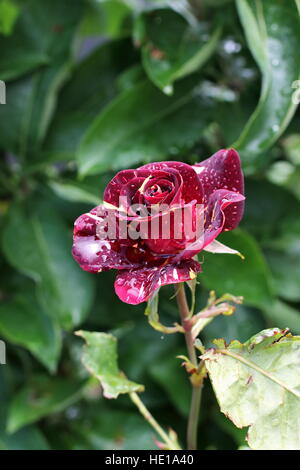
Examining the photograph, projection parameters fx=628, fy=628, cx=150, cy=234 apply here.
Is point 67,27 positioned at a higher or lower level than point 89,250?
higher

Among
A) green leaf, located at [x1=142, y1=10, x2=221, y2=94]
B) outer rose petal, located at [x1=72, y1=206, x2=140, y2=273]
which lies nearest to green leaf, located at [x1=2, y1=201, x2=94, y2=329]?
green leaf, located at [x1=142, y1=10, x2=221, y2=94]

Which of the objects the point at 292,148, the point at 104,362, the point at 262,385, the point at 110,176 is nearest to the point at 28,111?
the point at 110,176

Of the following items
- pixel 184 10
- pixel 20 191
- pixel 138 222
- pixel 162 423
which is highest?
pixel 184 10

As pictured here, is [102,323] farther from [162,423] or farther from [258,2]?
[258,2]

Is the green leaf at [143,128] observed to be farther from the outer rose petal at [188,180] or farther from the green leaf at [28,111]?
the outer rose petal at [188,180]

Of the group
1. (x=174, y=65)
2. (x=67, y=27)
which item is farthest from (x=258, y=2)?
(x=67, y=27)

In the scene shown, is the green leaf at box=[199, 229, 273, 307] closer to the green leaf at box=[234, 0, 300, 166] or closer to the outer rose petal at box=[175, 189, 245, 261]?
the green leaf at box=[234, 0, 300, 166]
